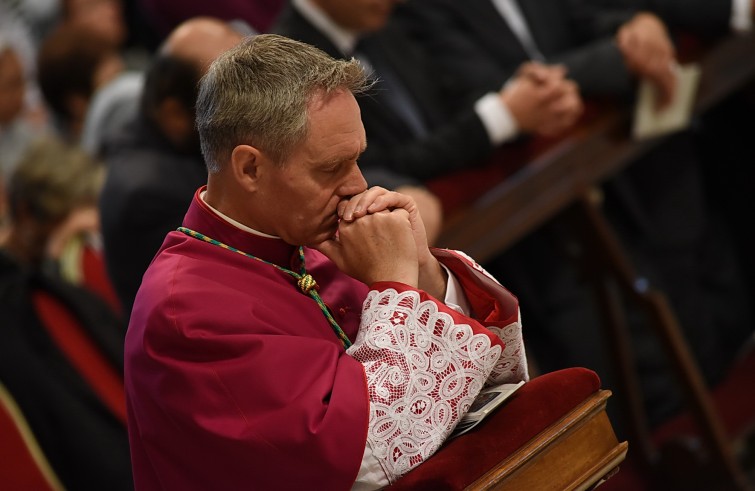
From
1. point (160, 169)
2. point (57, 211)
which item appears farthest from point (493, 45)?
point (57, 211)

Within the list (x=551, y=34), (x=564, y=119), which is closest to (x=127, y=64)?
(x=551, y=34)

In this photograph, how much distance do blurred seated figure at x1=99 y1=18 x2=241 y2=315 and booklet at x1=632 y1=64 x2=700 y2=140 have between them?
1527 millimetres

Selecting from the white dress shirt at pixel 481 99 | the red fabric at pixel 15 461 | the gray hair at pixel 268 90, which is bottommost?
the red fabric at pixel 15 461

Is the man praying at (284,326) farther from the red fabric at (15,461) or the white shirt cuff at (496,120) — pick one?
the white shirt cuff at (496,120)

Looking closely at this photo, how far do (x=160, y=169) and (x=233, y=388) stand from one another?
1.51 metres

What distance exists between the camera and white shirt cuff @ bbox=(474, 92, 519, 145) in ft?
12.0

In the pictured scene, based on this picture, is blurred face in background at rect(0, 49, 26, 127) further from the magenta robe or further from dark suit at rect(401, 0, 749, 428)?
the magenta robe

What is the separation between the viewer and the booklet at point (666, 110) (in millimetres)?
4066

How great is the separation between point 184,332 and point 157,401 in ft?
0.37

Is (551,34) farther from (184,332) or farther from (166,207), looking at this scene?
(184,332)

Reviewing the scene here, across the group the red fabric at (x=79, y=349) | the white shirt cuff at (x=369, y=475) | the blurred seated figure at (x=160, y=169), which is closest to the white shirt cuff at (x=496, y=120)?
the blurred seated figure at (x=160, y=169)

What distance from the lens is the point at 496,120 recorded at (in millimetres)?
3674

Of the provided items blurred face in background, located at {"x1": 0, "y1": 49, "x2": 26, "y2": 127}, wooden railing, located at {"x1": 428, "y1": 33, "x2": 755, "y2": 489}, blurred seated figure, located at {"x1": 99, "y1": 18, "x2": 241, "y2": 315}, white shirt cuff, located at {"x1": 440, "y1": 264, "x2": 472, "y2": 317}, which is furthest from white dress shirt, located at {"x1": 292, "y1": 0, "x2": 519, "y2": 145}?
blurred face in background, located at {"x1": 0, "y1": 49, "x2": 26, "y2": 127}

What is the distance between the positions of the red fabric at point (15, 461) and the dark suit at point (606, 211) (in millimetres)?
1647
